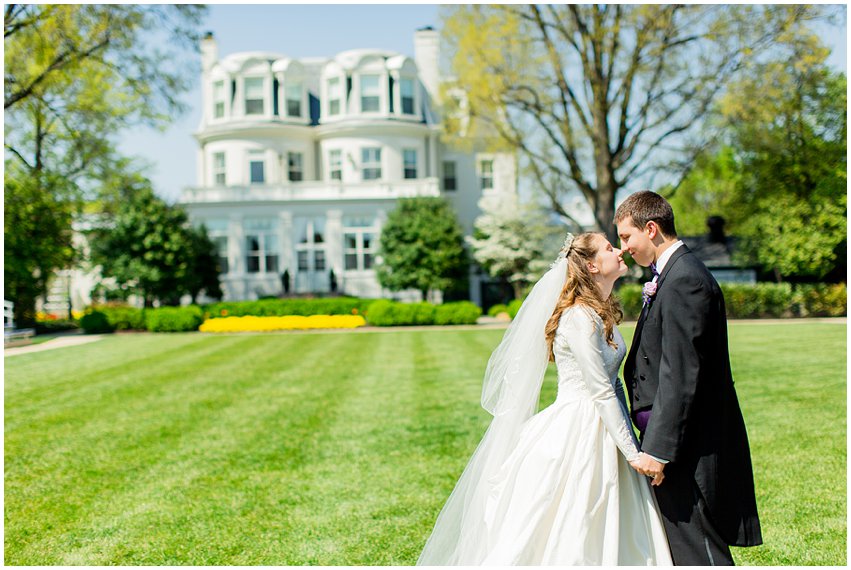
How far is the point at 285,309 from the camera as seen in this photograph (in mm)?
30328

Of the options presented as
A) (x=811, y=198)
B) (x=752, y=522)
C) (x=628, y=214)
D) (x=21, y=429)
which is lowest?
A: (x=21, y=429)

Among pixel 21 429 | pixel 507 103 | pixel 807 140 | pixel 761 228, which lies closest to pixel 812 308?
pixel 761 228

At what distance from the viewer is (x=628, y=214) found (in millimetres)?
A: 4023

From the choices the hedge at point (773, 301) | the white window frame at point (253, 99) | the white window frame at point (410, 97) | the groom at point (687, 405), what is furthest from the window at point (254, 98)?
the groom at point (687, 405)

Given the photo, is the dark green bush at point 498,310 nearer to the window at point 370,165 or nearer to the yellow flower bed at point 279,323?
the yellow flower bed at point 279,323

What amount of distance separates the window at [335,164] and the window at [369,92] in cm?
274

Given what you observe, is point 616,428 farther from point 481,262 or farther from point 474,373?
point 481,262

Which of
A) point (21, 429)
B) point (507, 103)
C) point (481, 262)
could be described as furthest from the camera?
point (481, 262)

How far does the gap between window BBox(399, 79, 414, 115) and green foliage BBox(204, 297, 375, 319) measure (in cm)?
1417

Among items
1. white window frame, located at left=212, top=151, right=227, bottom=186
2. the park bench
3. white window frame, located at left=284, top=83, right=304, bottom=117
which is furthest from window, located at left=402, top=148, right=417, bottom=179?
the park bench

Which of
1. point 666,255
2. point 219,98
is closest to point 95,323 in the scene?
point 219,98

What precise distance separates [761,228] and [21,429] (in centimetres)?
2996

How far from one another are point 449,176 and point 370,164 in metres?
4.98

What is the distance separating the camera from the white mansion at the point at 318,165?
121 feet
